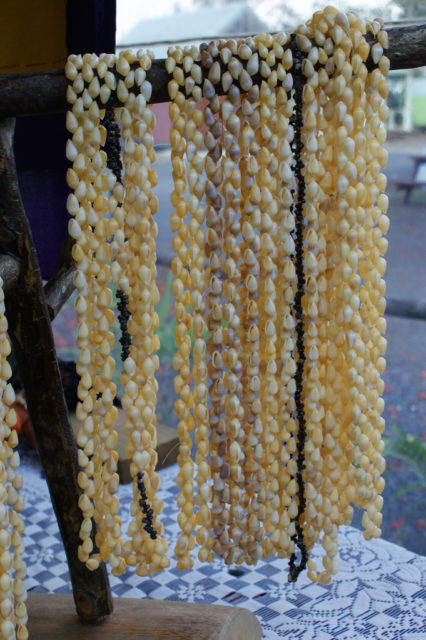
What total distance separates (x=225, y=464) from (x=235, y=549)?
102 millimetres

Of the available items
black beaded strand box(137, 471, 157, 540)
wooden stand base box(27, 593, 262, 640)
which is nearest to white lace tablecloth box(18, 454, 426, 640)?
wooden stand base box(27, 593, 262, 640)

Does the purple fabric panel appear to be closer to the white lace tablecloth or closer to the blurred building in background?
the white lace tablecloth

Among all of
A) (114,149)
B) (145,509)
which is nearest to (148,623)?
(145,509)

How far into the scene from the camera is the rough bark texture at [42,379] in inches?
30.1

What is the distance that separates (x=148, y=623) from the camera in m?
0.94

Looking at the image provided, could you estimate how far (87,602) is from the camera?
929mm

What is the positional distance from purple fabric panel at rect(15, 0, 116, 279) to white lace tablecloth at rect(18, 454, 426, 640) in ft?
1.83

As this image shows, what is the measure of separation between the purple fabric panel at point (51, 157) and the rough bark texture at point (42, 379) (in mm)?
226

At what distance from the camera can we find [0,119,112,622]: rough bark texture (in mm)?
765

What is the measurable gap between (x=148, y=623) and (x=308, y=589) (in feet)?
1.13

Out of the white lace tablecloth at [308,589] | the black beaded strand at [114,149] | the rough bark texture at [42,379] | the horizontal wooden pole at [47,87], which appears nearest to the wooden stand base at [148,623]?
the rough bark texture at [42,379]

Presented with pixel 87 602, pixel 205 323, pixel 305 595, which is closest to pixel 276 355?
pixel 205 323

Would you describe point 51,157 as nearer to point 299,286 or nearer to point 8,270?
point 8,270

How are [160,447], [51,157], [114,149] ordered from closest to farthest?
[114,149] → [51,157] → [160,447]
